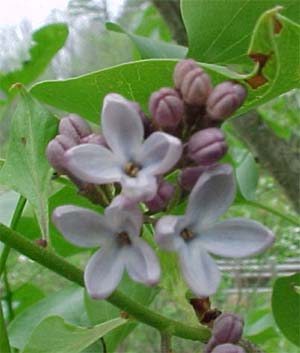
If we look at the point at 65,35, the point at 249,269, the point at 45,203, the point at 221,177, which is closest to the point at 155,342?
the point at 249,269

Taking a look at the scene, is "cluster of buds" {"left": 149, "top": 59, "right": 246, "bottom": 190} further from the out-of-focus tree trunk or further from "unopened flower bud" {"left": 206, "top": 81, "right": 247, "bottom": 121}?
the out-of-focus tree trunk

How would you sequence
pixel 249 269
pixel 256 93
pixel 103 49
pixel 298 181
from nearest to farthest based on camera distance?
pixel 256 93, pixel 298 181, pixel 249 269, pixel 103 49

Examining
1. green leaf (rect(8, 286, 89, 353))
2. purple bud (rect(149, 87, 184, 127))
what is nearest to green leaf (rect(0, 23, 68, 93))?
green leaf (rect(8, 286, 89, 353))

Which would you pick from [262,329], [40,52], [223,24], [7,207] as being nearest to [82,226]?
[223,24]

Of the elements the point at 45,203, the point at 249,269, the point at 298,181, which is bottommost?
the point at 249,269

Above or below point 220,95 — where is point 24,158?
below

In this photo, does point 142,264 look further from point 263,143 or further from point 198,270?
point 263,143

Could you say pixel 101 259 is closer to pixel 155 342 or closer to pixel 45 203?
pixel 45 203
